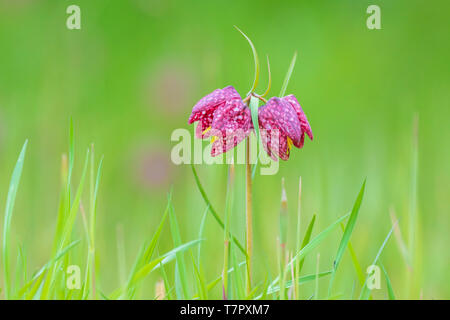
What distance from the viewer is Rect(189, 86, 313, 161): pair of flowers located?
0.84 meters

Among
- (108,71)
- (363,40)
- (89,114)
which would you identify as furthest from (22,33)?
(363,40)

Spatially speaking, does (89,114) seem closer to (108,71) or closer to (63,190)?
(108,71)

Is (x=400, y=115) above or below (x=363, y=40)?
below

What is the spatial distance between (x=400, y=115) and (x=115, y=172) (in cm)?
101

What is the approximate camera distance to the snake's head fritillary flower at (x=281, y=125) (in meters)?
0.84

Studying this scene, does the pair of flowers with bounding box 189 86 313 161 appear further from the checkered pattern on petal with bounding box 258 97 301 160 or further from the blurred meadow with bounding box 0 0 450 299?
the blurred meadow with bounding box 0 0 450 299

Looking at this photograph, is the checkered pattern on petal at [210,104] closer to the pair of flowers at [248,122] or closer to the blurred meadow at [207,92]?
the pair of flowers at [248,122]

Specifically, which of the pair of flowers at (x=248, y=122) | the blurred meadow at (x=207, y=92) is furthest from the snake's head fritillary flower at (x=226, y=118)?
the blurred meadow at (x=207, y=92)

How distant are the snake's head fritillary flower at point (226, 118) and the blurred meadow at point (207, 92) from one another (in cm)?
26

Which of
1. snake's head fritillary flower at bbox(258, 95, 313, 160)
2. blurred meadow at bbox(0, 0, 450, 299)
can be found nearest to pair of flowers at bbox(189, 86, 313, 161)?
snake's head fritillary flower at bbox(258, 95, 313, 160)

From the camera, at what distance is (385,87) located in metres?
2.59

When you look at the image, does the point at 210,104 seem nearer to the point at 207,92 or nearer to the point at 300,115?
the point at 300,115

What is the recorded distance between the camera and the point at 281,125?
845mm
